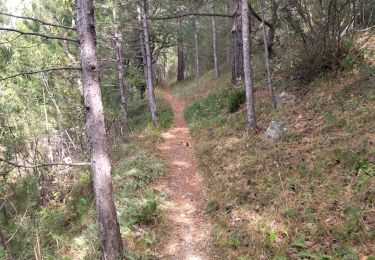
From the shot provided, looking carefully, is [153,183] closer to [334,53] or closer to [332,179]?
[332,179]

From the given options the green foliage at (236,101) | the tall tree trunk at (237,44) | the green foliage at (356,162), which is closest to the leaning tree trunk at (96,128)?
the green foliage at (356,162)

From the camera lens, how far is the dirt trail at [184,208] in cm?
586

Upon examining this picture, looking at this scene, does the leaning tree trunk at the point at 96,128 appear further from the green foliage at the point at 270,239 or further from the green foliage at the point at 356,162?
the green foliage at the point at 356,162

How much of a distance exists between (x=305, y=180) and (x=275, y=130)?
258 cm

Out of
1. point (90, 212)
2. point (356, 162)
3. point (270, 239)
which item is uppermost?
point (356, 162)

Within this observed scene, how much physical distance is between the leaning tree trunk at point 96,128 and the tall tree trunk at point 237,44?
9.99 metres

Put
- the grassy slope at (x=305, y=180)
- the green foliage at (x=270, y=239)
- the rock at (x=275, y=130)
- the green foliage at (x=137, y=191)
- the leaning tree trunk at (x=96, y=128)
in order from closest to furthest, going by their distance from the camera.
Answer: the leaning tree trunk at (x=96, y=128)
the grassy slope at (x=305, y=180)
the green foliage at (x=270, y=239)
the green foliage at (x=137, y=191)
the rock at (x=275, y=130)

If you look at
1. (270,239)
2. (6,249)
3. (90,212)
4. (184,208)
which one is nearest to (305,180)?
(270,239)

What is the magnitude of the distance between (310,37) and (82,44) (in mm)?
6595

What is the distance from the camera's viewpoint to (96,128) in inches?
184

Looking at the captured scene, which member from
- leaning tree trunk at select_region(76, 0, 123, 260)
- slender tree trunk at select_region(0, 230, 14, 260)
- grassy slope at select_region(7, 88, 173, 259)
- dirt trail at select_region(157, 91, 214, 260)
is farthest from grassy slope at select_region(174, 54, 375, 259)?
slender tree trunk at select_region(0, 230, 14, 260)

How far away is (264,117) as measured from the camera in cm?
995

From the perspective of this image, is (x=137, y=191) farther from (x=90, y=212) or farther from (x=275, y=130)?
(x=275, y=130)

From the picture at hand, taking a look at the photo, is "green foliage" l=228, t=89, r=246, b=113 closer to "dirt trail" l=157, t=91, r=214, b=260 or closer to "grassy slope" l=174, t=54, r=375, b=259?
"dirt trail" l=157, t=91, r=214, b=260
